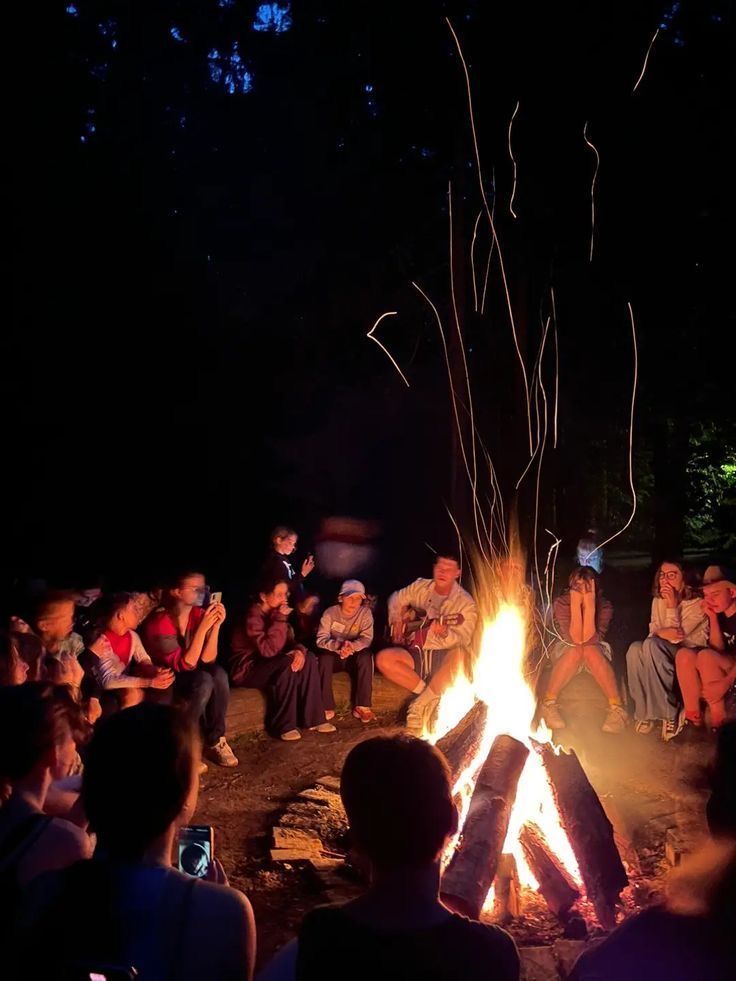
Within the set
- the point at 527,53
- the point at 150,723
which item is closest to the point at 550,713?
the point at 150,723

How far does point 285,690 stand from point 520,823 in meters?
2.80

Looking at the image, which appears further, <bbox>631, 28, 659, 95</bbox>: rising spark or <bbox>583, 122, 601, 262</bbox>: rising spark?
<bbox>583, 122, 601, 262</bbox>: rising spark

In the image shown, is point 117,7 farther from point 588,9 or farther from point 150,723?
point 150,723

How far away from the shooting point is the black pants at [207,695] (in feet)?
20.3

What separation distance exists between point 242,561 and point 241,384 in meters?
2.81

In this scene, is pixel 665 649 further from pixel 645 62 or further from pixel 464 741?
pixel 645 62

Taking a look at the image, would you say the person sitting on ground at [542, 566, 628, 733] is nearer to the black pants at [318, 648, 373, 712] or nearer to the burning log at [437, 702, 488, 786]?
the black pants at [318, 648, 373, 712]

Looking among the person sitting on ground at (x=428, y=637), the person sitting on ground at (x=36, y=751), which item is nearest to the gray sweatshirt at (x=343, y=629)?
the person sitting on ground at (x=428, y=637)

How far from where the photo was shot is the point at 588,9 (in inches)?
385

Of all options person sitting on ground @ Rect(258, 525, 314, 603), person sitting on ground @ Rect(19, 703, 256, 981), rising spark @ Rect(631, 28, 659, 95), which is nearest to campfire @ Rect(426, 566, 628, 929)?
person sitting on ground @ Rect(19, 703, 256, 981)

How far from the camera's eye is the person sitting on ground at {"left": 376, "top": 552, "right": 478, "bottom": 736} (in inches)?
301

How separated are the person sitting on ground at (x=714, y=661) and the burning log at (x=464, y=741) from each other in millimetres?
2333

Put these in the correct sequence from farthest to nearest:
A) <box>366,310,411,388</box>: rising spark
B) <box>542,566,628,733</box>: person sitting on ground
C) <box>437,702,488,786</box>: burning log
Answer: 1. <box>366,310,411,388</box>: rising spark
2. <box>542,566,628,733</box>: person sitting on ground
3. <box>437,702,488,786</box>: burning log

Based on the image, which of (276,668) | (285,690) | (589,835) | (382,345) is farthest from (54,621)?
(382,345)
